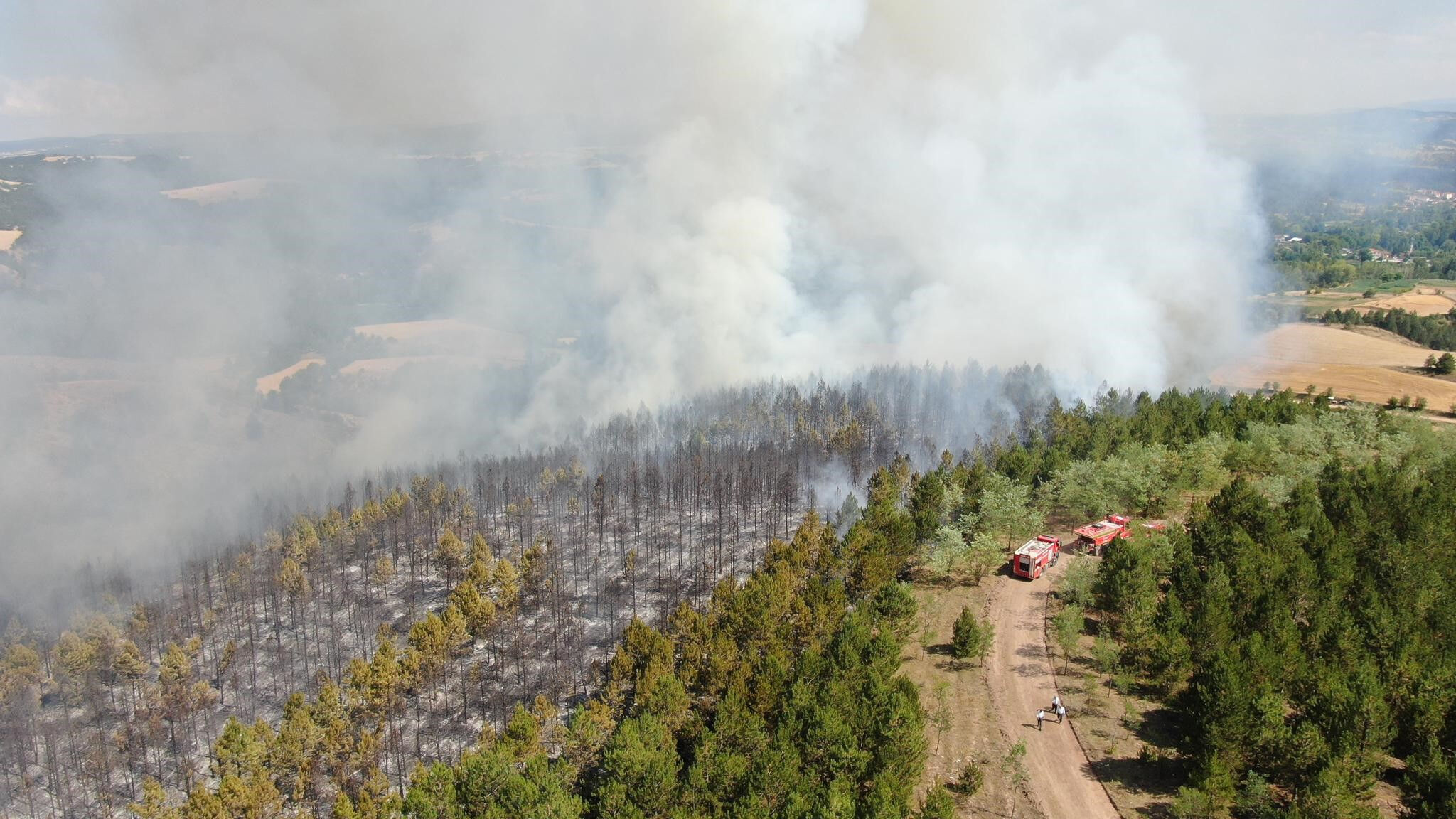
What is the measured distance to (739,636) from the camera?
2983cm

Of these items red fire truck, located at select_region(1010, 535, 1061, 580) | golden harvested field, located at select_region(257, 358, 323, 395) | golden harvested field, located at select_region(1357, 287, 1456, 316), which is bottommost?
red fire truck, located at select_region(1010, 535, 1061, 580)

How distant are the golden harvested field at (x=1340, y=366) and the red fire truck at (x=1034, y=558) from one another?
5009cm

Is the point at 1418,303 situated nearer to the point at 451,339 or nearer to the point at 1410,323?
the point at 1410,323

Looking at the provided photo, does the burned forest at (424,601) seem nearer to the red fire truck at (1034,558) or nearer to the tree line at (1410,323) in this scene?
the red fire truck at (1034,558)

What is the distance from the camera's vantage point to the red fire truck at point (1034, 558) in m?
34.8

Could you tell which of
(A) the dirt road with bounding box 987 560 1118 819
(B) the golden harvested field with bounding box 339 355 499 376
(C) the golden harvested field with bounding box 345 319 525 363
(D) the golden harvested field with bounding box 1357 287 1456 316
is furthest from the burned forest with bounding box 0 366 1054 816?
(D) the golden harvested field with bounding box 1357 287 1456 316

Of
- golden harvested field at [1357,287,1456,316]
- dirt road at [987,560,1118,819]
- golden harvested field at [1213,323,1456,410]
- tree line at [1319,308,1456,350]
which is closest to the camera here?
dirt road at [987,560,1118,819]

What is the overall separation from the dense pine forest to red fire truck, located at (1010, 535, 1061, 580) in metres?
1.08

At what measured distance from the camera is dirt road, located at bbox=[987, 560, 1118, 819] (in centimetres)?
2259

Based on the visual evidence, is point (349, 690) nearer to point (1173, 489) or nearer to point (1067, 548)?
point (1067, 548)

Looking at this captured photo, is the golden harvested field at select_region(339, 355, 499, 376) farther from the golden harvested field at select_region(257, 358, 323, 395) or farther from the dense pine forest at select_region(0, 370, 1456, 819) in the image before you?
the dense pine forest at select_region(0, 370, 1456, 819)

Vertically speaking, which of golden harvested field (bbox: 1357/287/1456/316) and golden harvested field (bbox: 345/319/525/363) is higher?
golden harvested field (bbox: 1357/287/1456/316)

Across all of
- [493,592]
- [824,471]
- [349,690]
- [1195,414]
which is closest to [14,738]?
[349,690]

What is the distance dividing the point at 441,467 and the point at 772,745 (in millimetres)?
50214
